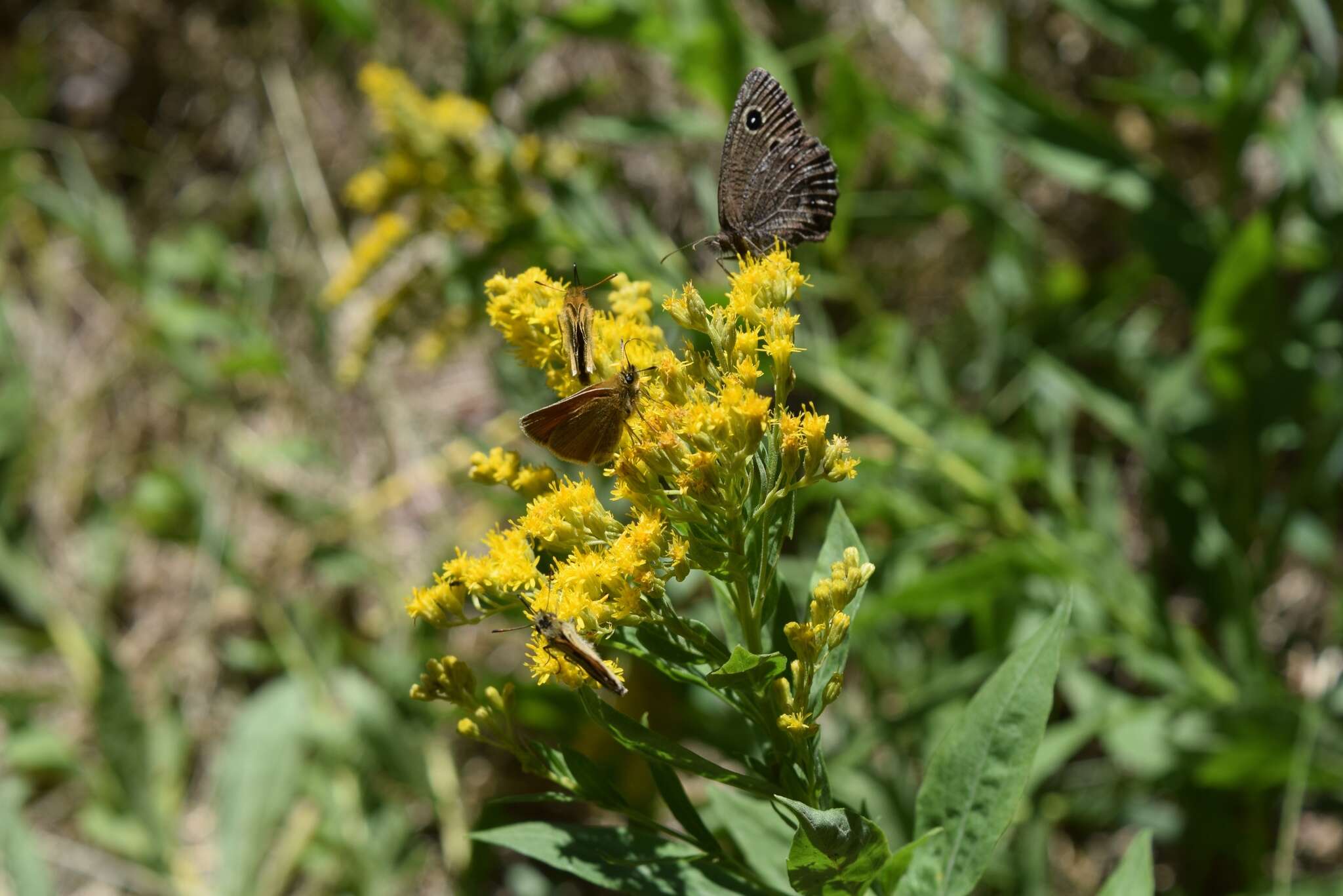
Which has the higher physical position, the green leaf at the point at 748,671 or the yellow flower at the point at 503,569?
the yellow flower at the point at 503,569

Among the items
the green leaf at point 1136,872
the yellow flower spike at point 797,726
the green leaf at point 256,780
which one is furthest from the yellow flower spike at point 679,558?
the green leaf at point 256,780

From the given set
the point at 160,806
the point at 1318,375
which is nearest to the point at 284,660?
the point at 160,806

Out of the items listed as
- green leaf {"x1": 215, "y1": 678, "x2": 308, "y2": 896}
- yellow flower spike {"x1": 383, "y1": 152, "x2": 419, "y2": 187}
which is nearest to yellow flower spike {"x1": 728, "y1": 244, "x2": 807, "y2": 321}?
yellow flower spike {"x1": 383, "y1": 152, "x2": 419, "y2": 187}

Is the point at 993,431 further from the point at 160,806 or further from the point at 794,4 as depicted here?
the point at 160,806

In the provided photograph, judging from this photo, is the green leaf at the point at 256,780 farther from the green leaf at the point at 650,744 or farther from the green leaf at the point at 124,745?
the green leaf at the point at 650,744

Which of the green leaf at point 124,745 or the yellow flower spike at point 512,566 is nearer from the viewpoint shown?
the yellow flower spike at point 512,566

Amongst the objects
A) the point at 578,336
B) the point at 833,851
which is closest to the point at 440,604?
the point at 578,336

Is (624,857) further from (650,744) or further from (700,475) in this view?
(700,475)
